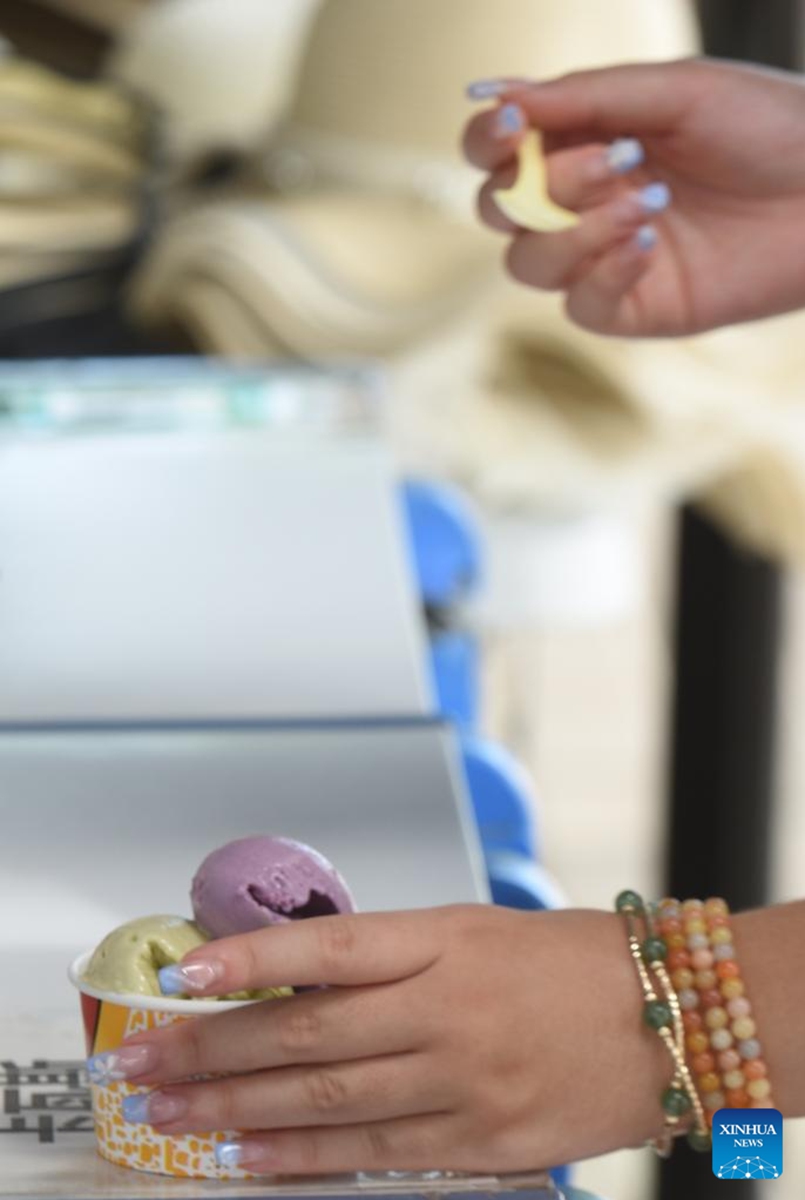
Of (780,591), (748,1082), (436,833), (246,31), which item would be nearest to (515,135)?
(436,833)

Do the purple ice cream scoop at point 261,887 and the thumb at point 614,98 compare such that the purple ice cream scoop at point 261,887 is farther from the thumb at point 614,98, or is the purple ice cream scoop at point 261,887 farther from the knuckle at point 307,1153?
the thumb at point 614,98

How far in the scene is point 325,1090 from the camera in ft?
1.44

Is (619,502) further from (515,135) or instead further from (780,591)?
(515,135)

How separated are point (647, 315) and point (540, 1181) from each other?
0.50 meters

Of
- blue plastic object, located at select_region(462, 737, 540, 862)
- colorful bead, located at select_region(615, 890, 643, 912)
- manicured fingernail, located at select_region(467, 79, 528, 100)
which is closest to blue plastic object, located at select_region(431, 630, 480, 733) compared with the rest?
blue plastic object, located at select_region(462, 737, 540, 862)

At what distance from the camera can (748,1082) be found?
0.48 meters

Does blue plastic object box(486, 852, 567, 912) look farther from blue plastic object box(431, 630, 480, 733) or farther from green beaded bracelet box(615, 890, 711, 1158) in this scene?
blue plastic object box(431, 630, 480, 733)

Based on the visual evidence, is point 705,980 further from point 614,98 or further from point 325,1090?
point 614,98

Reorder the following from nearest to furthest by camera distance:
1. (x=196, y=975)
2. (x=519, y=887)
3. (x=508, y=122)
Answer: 1. (x=196, y=975)
2. (x=519, y=887)
3. (x=508, y=122)

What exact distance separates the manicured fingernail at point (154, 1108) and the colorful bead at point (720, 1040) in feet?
0.46

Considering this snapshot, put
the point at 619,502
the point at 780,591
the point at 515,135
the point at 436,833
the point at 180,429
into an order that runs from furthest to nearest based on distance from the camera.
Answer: the point at 780,591 < the point at 619,502 < the point at 180,429 < the point at 515,135 < the point at 436,833

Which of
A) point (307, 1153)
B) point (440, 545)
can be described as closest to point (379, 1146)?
point (307, 1153)

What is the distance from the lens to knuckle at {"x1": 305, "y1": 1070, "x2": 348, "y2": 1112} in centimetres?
44

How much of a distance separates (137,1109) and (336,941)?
63mm
